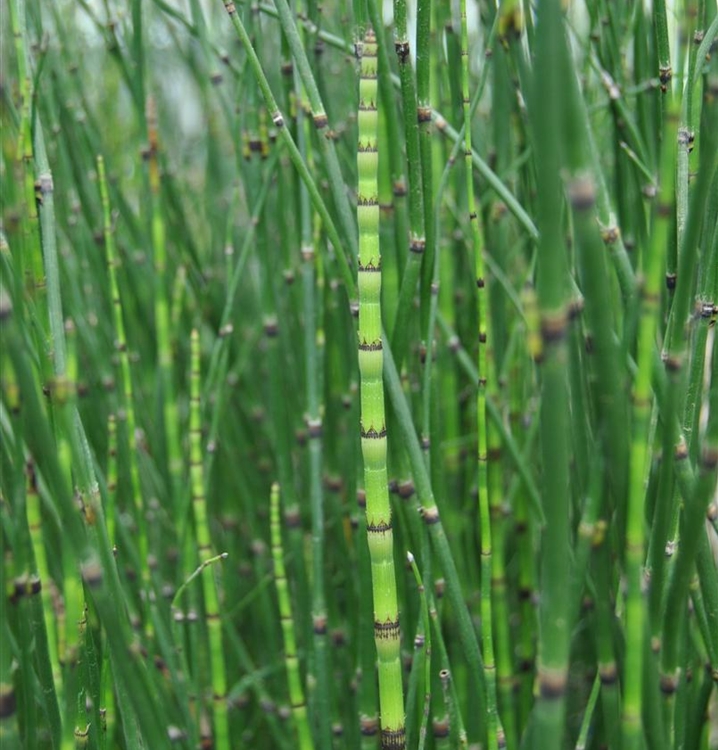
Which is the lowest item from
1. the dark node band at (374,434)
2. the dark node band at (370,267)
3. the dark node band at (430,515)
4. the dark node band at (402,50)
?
the dark node band at (430,515)

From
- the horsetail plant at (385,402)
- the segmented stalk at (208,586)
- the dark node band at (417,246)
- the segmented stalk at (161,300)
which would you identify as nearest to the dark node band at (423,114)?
the horsetail plant at (385,402)

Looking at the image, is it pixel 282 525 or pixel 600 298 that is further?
pixel 282 525

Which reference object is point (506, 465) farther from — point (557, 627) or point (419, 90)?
point (557, 627)

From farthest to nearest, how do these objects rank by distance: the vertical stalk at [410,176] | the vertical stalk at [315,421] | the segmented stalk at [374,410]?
1. the vertical stalk at [315,421]
2. the vertical stalk at [410,176]
3. the segmented stalk at [374,410]

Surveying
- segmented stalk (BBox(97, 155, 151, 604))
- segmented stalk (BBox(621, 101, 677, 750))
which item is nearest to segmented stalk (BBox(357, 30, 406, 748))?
segmented stalk (BBox(621, 101, 677, 750))

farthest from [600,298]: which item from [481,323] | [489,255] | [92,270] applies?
[92,270]

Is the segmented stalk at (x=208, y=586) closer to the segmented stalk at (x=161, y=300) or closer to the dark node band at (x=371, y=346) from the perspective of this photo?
the segmented stalk at (x=161, y=300)

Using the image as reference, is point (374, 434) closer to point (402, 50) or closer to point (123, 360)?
point (402, 50)
